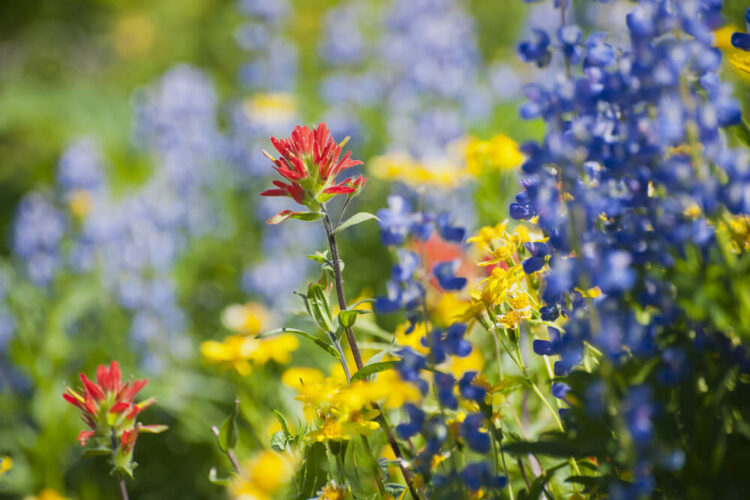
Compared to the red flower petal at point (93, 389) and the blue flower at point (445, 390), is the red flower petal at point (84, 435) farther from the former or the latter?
the blue flower at point (445, 390)

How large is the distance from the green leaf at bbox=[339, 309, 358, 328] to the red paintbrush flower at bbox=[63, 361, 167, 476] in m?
0.30

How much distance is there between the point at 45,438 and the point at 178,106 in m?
1.92

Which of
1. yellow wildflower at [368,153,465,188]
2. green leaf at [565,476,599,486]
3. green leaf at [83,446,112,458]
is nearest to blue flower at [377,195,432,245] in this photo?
green leaf at [565,476,599,486]

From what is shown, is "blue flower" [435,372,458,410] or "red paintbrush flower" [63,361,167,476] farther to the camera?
"red paintbrush flower" [63,361,167,476]

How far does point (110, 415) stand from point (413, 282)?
1.40 feet

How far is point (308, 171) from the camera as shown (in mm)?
716

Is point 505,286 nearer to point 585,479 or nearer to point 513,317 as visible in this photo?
point 513,317

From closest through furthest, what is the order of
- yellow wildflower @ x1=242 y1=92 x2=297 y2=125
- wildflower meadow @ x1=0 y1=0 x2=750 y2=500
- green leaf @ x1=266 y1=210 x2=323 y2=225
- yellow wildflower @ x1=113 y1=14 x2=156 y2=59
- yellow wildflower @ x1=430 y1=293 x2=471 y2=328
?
wildflower meadow @ x1=0 y1=0 x2=750 y2=500 → green leaf @ x1=266 y1=210 x2=323 y2=225 → yellow wildflower @ x1=430 y1=293 x2=471 y2=328 → yellow wildflower @ x1=242 y1=92 x2=297 y2=125 → yellow wildflower @ x1=113 y1=14 x2=156 y2=59

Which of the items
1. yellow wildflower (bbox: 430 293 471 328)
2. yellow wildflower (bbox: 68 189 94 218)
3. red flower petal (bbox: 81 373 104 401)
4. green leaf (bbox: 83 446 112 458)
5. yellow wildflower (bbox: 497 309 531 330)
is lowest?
green leaf (bbox: 83 446 112 458)

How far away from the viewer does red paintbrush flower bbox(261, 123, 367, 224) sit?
0.70 meters

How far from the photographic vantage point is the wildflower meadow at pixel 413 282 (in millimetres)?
578

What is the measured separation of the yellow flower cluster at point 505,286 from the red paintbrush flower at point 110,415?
1.51 feet

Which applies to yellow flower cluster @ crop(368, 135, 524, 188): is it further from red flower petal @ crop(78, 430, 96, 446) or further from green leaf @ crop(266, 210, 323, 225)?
red flower petal @ crop(78, 430, 96, 446)

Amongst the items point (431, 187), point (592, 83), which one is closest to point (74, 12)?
point (431, 187)
